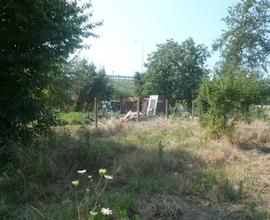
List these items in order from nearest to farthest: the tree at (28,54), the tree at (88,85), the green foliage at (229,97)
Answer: the tree at (28,54) → the green foliage at (229,97) → the tree at (88,85)

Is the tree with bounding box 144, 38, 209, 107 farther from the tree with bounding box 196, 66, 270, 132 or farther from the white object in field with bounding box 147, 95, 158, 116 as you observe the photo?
the tree with bounding box 196, 66, 270, 132

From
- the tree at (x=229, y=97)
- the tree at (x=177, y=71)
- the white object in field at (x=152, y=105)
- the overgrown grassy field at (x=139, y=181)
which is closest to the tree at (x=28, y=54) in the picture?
the overgrown grassy field at (x=139, y=181)

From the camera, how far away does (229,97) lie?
11312 mm

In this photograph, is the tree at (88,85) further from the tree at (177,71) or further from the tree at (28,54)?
the tree at (28,54)

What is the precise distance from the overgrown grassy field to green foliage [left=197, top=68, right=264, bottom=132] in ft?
3.93

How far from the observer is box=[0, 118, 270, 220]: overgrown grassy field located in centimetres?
533

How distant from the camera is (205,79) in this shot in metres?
12.0

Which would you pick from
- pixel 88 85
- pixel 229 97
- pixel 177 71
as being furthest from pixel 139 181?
pixel 177 71

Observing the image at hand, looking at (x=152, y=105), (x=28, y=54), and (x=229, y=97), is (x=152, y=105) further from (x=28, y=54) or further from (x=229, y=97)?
(x=28, y=54)

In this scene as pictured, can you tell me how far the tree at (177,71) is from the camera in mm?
35594

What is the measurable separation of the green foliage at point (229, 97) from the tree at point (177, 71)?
75.4 feet

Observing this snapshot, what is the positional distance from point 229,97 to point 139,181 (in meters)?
5.50

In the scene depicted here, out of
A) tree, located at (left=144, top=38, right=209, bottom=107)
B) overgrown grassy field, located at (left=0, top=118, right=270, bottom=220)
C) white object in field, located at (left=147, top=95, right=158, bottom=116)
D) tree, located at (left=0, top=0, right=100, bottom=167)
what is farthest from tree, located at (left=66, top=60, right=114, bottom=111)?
tree, located at (left=0, top=0, right=100, bottom=167)

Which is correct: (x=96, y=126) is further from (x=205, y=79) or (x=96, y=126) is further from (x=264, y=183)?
(x=264, y=183)
